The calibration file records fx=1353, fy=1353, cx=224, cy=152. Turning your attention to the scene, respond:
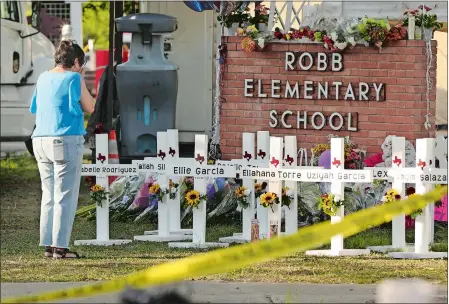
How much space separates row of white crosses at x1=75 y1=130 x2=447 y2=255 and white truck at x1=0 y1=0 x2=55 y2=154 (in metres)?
9.16

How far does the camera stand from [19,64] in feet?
67.8

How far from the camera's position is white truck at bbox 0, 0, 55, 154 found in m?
20.4

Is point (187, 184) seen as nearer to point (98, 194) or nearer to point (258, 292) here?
point (98, 194)

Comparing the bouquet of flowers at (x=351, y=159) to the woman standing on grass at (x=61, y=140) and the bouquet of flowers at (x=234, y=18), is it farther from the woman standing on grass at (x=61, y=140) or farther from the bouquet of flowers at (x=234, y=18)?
the woman standing on grass at (x=61, y=140)

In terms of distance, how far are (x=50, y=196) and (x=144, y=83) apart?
585cm

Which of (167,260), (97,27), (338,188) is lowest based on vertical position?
(167,260)

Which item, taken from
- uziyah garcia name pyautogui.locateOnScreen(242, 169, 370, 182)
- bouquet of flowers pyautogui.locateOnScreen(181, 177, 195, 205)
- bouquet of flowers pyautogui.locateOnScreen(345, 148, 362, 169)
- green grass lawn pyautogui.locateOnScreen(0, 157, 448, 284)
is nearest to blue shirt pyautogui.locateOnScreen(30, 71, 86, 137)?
green grass lawn pyautogui.locateOnScreen(0, 157, 448, 284)

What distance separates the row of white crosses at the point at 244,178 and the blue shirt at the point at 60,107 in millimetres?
1126

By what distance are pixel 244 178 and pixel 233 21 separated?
12.3ft

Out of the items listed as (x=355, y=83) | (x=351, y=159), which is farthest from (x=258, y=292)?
(x=355, y=83)

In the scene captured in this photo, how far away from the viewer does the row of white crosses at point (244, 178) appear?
34.1 feet

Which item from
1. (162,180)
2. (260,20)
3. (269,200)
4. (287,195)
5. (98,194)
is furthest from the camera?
(260,20)

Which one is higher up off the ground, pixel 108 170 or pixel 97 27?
pixel 97 27

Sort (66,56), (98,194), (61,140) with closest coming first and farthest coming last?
(61,140) → (66,56) → (98,194)
